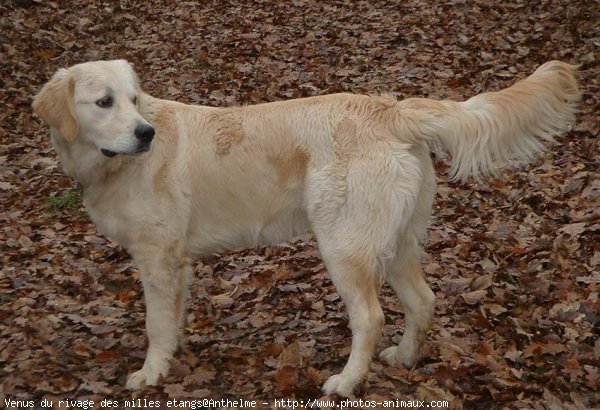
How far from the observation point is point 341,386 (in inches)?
152

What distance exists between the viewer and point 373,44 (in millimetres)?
11820

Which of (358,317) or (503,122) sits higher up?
(503,122)

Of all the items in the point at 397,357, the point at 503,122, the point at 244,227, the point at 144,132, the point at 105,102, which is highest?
the point at 503,122

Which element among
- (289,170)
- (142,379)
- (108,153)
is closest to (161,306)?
(142,379)

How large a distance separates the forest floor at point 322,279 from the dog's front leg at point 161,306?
0.12 metres

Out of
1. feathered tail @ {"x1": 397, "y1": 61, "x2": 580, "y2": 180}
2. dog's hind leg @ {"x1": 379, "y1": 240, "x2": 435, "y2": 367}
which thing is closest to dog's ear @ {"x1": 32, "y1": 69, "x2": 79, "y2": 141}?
feathered tail @ {"x1": 397, "y1": 61, "x2": 580, "y2": 180}

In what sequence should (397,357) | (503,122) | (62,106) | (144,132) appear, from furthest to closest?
(397,357) < (62,106) < (144,132) < (503,122)

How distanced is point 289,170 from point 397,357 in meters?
1.35

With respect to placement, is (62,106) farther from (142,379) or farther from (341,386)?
(341,386)

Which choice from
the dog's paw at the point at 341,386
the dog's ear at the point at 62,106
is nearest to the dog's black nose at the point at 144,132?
the dog's ear at the point at 62,106

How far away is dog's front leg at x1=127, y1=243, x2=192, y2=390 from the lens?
424 centimetres

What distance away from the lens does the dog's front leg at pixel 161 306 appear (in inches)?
167

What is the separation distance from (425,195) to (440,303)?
1201mm

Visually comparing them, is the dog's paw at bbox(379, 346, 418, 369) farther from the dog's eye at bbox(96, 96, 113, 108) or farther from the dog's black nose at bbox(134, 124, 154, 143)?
the dog's eye at bbox(96, 96, 113, 108)
